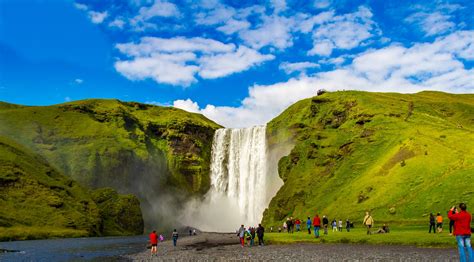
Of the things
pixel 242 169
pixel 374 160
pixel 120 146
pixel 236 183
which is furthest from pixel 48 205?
pixel 374 160

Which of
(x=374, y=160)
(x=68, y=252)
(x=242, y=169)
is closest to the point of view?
(x=68, y=252)

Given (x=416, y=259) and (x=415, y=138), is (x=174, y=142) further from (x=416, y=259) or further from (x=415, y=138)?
(x=416, y=259)

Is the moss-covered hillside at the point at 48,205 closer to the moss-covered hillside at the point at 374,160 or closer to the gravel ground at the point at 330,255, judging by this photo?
the moss-covered hillside at the point at 374,160

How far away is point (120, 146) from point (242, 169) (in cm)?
4672

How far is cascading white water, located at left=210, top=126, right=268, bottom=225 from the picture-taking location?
126719mm

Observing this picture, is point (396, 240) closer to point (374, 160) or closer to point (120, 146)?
point (374, 160)

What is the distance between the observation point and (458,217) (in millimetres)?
17781

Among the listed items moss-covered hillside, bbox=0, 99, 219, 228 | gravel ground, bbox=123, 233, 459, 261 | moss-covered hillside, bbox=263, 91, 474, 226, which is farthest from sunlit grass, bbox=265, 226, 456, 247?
moss-covered hillside, bbox=0, 99, 219, 228

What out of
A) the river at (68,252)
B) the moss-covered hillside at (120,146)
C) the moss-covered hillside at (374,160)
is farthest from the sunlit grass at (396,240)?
the moss-covered hillside at (120,146)

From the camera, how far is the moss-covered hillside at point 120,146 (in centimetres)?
14100

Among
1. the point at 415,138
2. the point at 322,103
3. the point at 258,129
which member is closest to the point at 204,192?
the point at 258,129

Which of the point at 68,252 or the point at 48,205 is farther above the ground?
the point at 48,205

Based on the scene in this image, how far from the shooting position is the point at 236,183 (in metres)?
138

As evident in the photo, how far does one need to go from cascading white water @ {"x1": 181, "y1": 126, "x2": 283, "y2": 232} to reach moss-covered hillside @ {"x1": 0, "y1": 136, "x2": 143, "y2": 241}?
3082 centimetres
